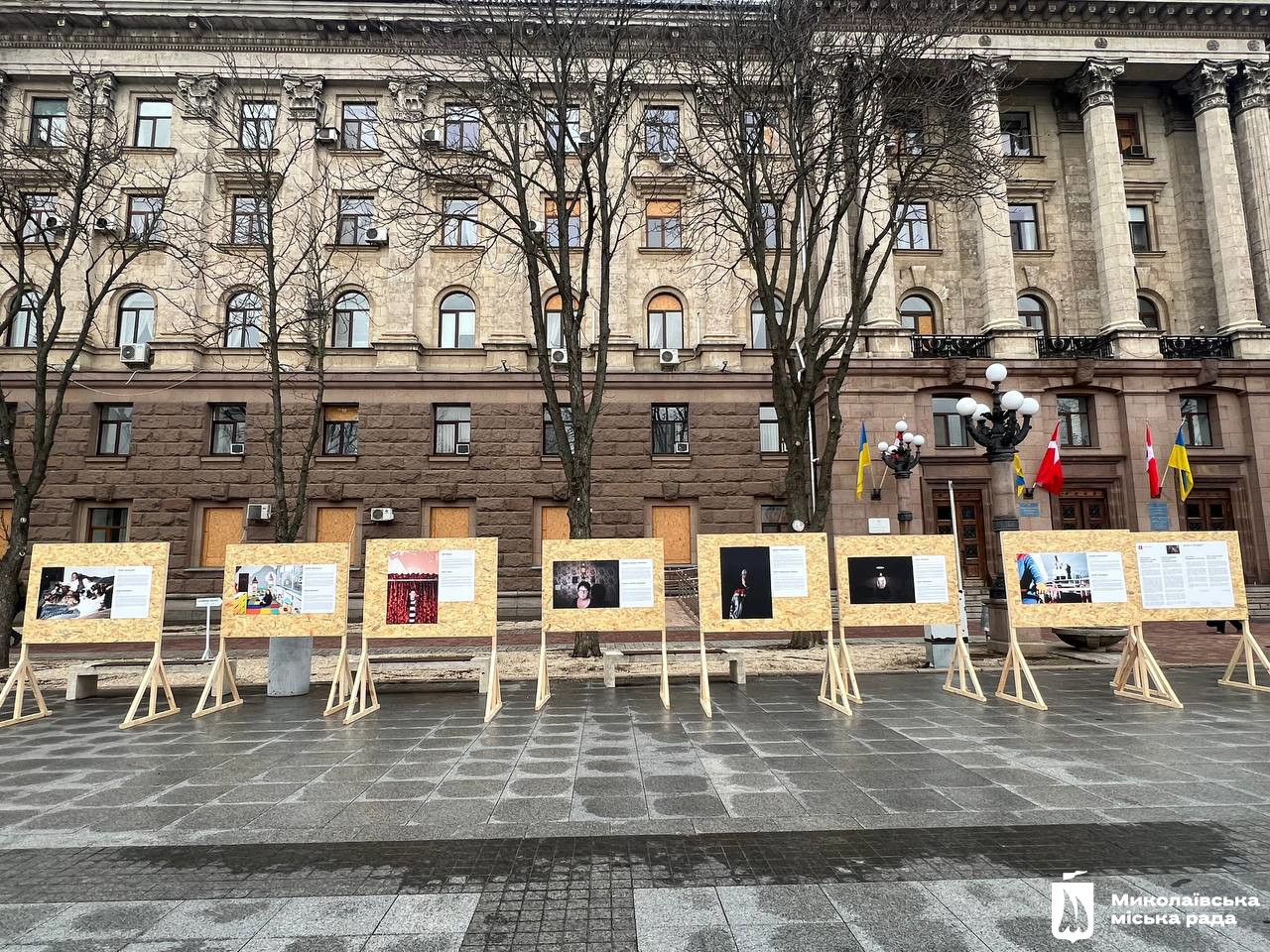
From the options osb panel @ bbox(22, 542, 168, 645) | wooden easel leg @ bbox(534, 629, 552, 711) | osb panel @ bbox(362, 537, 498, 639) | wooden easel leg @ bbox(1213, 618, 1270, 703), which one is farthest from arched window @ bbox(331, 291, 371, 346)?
wooden easel leg @ bbox(1213, 618, 1270, 703)

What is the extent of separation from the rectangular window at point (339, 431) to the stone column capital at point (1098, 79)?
2915cm

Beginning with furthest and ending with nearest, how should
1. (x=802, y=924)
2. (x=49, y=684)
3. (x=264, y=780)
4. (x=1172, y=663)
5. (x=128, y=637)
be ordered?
(x=1172, y=663)
(x=49, y=684)
(x=128, y=637)
(x=264, y=780)
(x=802, y=924)

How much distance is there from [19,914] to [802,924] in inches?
162

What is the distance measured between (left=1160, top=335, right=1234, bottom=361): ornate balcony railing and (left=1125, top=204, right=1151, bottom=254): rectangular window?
4.77m

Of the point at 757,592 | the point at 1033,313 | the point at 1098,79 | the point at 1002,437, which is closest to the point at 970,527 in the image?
the point at 1033,313

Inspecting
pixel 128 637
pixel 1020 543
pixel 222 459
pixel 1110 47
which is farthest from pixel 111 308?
pixel 1110 47

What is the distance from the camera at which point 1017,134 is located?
2609 centimetres

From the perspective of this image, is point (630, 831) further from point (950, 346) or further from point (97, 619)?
point (950, 346)

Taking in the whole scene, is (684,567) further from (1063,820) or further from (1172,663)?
(1063,820)

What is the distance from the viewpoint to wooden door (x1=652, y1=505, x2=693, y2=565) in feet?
72.8

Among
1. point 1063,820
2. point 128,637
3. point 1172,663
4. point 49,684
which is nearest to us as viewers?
point 1063,820

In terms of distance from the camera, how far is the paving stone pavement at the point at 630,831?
3336 mm

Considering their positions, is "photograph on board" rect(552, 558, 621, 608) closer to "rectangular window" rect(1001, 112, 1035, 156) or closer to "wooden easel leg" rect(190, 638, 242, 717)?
"wooden easel leg" rect(190, 638, 242, 717)

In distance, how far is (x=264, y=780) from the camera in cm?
584
